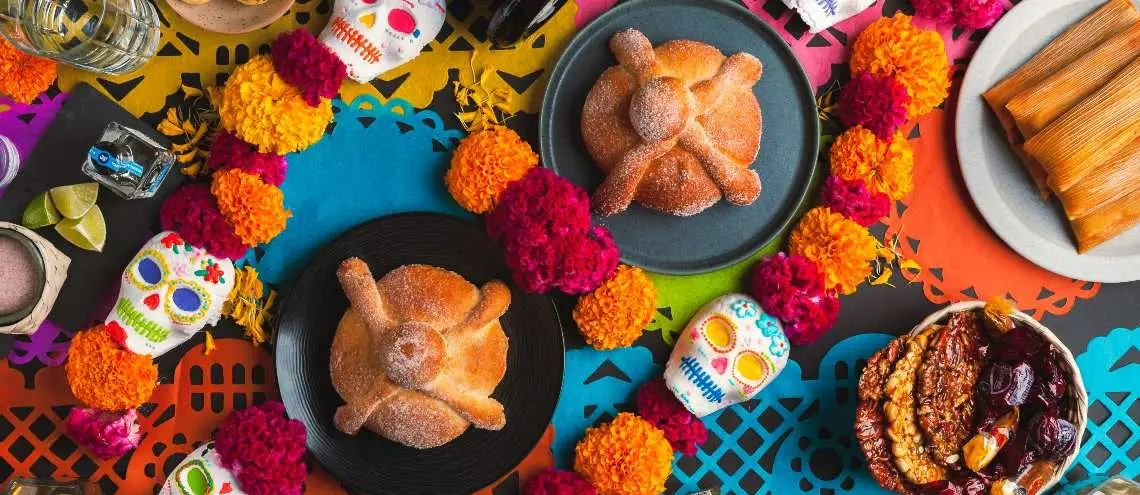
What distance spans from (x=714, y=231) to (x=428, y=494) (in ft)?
2.43

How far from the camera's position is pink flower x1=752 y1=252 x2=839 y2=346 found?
1450 millimetres

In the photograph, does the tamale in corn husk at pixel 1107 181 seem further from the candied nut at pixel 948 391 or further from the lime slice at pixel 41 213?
the lime slice at pixel 41 213

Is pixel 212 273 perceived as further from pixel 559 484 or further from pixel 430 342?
pixel 559 484

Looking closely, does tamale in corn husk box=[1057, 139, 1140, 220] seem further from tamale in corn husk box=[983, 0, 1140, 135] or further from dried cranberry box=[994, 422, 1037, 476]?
dried cranberry box=[994, 422, 1037, 476]

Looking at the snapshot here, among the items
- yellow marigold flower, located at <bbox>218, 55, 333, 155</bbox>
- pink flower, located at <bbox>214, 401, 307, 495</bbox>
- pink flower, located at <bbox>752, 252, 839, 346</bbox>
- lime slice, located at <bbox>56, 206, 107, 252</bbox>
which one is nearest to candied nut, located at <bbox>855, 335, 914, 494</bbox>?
pink flower, located at <bbox>752, 252, 839, 346</bbox>

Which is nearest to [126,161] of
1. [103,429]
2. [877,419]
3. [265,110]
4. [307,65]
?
[265,110]

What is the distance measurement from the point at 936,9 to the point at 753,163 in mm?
461

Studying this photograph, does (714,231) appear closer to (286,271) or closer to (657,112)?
(657,112)

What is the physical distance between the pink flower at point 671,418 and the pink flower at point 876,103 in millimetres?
636

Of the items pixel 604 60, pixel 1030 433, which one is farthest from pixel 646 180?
pixel 1030 433

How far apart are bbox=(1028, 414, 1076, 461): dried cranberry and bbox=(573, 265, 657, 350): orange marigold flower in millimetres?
705

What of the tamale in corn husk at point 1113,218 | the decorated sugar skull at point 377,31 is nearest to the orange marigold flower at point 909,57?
the tamale in corn husk at point 1113,218

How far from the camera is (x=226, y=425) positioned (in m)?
1.46

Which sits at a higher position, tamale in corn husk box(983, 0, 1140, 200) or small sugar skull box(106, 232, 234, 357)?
tamale in corn husk box(983, 0, 1140, 200)
